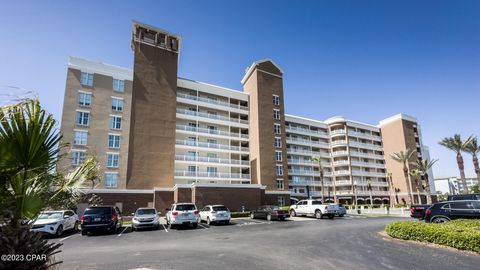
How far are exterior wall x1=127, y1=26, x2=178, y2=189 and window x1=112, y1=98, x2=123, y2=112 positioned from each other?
1779 millimetres

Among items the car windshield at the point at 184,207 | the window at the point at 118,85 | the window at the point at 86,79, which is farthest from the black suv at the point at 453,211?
the window at the point at 86,79

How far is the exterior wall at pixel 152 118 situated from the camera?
36781mm

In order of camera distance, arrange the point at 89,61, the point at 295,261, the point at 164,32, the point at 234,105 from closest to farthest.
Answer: the point at 295,261 → the point at 89,61 → the point at 164,32 → the point at 234,105

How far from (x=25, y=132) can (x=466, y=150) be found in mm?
55961

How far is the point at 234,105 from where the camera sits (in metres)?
49.0

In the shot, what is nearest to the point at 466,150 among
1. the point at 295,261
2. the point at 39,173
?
the point at 295,261

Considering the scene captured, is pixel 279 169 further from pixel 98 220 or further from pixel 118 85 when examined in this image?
pixel 98 220

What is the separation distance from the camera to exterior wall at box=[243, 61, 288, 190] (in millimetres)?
44344

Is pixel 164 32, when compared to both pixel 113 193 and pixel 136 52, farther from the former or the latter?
pixel 113 193

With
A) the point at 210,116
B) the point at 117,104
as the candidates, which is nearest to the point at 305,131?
the point at 210,116

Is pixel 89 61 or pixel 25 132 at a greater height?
pixel 89 61

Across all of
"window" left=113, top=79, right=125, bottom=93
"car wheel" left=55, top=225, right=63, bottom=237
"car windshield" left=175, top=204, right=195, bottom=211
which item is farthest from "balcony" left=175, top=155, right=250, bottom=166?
"car wheel" left=55, top=225, right=63, bottom=237

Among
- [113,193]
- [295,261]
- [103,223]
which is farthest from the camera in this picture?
[113,193]

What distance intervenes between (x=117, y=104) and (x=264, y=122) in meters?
24.1
